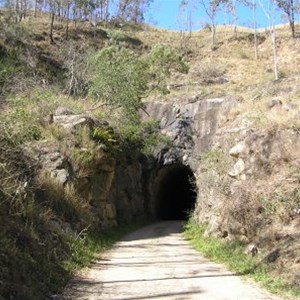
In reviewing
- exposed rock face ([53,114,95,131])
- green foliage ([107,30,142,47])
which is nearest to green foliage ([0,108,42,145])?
exposed rock face ([53,114,95,131])

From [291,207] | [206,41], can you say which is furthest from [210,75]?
[291,207]

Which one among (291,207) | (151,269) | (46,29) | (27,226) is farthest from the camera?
(46,29)

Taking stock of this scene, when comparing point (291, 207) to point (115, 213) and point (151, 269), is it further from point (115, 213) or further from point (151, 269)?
point (115, 213)

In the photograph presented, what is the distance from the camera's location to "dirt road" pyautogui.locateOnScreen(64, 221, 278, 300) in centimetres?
769

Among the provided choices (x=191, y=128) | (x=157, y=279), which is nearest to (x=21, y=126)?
(x=157, y=279)

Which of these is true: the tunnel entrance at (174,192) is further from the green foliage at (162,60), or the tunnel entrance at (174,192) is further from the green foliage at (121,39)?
the green foliage at (121,39)

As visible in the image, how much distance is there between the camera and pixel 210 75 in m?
42.0

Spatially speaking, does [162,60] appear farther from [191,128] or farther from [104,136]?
[104,136]

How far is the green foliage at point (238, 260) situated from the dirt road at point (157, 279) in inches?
12.3

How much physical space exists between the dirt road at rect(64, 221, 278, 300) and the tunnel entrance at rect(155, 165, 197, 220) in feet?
49.4

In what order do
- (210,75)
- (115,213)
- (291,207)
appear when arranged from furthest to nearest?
(210,75), (115,213), (291,207)

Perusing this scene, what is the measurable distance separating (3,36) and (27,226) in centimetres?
3322

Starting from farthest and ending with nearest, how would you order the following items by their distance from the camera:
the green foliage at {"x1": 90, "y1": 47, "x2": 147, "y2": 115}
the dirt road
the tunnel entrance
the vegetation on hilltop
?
the tunnel entrance
the green foliage at {"x1": 90, "y1": 47, "x2": 147, "y2": 115}
the vegetation on hilltop
the dirt road

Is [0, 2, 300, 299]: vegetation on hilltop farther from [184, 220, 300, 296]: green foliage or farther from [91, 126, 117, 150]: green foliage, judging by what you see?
[184, 220, 300, 296]: green foliage
